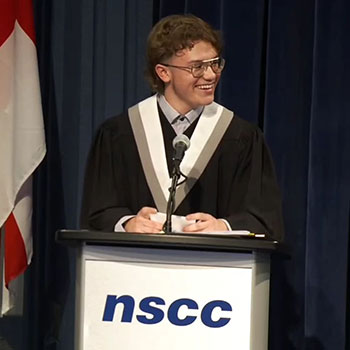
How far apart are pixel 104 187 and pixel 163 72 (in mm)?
440

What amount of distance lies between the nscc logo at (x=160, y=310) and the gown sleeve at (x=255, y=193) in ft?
1.48

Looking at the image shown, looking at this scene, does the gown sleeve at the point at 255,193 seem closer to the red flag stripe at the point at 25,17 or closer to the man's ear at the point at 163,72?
the man's ear at the point at 163,72

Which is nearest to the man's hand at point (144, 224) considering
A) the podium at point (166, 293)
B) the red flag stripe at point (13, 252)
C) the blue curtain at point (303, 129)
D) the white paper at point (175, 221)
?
the white paper at point (175, 221)

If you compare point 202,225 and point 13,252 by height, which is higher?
point 202,225

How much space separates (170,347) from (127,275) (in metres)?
0.23

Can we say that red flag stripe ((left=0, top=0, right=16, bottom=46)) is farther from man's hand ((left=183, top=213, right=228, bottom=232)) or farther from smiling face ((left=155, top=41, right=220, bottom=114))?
man's hand ((left=183, top=213, right=228, bottom=232))

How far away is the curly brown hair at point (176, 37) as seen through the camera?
A: 3037mm

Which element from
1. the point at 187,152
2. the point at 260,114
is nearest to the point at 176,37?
the point at 187,152

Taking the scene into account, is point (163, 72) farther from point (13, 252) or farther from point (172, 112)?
point (13, 252)

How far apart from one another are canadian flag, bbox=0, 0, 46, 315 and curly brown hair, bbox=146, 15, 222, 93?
82 cm

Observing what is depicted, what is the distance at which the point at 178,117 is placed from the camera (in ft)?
10.4

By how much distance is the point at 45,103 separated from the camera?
162 inches

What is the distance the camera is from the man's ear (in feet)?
10.2

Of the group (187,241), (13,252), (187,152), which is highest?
(187,152)
